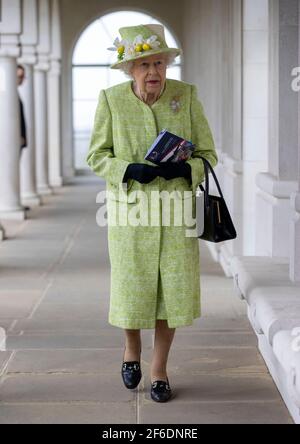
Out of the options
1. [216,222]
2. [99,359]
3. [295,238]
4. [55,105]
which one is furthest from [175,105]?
[55,105]

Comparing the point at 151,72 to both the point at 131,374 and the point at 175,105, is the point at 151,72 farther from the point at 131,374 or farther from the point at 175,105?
the point at 131,374

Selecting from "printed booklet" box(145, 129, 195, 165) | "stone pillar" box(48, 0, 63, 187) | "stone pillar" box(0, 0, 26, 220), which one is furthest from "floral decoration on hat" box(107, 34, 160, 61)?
"stone pillar" box(48, 0, 63, 187)

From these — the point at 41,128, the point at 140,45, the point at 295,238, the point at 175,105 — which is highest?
the point at 140,45

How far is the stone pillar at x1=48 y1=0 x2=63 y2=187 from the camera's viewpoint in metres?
20.3

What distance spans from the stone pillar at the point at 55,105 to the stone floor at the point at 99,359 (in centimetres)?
1087

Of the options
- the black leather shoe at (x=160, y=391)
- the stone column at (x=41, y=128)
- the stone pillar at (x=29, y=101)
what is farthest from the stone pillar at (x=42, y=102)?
the black leather shoe at (x=160, y=391)

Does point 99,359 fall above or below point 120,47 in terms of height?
below

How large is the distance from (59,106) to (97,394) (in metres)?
16.6

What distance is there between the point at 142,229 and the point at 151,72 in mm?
745

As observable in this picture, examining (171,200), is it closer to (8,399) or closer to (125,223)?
(125,223)

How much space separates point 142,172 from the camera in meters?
4.74

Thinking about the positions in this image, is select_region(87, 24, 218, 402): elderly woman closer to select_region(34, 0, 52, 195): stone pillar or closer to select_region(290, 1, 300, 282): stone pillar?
select_region(290, 1, 300, 282): stone pillar

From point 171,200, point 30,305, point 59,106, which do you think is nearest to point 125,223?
point 171,200

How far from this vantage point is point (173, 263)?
15.9ft
